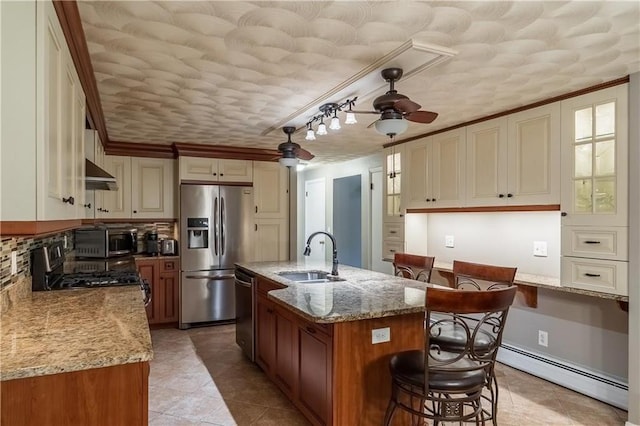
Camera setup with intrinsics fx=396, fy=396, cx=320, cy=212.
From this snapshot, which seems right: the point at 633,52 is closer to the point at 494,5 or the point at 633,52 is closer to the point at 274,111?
the point at 494,5

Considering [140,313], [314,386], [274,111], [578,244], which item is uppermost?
[274,111]

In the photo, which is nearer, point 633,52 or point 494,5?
point 494,5

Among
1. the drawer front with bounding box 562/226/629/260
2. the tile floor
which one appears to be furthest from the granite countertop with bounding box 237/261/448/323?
the drawer front with bounding box 562/226/629/260

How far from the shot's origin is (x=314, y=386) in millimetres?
2277

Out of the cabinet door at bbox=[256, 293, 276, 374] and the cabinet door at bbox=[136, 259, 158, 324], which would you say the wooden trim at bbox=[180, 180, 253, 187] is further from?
the cabinet door at bbox=[256, 293, 276, 374]

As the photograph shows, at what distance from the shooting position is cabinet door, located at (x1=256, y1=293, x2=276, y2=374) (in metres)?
3.00

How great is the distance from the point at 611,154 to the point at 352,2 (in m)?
2.11

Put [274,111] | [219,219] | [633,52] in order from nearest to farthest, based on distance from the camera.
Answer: [633,52] → [274,111] → [219,219]

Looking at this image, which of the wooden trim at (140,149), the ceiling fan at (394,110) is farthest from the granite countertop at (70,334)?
the wooden trim at (140,149)

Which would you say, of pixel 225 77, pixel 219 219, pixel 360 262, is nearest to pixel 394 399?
pixel 225 77

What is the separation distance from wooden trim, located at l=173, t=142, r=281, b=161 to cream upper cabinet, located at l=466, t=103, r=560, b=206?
7.72 feet

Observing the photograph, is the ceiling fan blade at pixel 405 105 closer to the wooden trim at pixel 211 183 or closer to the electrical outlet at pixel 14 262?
the electrical outlet at pixel 14 262

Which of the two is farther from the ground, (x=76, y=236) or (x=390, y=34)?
(x=390, y=34)

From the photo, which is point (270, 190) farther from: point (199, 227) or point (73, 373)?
point (73, 373)
